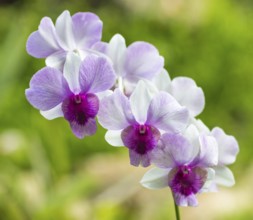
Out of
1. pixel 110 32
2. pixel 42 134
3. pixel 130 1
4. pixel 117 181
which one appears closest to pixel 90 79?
pixel 117 181

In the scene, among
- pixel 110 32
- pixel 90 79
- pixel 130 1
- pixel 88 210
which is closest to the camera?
pixel 90 79

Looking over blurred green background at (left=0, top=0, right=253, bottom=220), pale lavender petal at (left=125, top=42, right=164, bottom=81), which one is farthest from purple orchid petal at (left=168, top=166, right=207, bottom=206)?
blurred green background at (left=0, top=0, right=253, bottom=220)

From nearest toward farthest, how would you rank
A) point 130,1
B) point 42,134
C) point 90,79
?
point 90,79, point 42,134, point 130,1

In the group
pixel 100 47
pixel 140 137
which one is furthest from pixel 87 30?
pixel 140 137

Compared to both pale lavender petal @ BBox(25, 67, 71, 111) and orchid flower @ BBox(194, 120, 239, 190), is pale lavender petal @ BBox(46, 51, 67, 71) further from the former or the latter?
orchid flower @ BBox(194, 120, 239, 190)

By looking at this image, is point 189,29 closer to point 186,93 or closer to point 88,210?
point 88,210

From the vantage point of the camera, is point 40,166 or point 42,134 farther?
point 42,134
